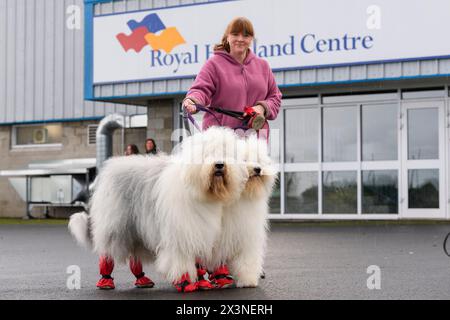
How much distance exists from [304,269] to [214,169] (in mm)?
2550

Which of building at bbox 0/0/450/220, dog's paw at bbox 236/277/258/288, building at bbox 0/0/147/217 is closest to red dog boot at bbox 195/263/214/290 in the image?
dog's paw at bbox 236/277/258/288

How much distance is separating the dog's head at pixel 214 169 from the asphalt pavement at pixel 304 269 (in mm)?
810

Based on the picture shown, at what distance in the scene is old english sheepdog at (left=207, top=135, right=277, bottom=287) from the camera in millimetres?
6426

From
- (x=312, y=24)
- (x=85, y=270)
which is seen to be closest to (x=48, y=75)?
(x=312, y=24)

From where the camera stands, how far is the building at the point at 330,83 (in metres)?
16.5

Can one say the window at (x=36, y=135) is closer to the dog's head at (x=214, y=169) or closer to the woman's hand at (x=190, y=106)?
the woman's hand at (x=190, y=106)

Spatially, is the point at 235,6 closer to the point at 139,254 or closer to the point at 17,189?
the point at 17,189

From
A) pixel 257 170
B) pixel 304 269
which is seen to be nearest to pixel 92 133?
pixel 304 269

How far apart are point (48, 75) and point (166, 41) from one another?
6565mm

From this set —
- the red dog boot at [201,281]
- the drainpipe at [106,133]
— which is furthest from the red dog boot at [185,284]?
the drainpipe at [106,133]

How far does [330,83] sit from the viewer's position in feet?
55.9

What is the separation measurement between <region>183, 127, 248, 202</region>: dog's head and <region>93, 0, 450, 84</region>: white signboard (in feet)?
34.9

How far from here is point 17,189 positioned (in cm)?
2330

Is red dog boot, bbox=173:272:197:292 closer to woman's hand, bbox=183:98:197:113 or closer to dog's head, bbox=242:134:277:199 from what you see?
dog's head, bbox=242:134:277:199
